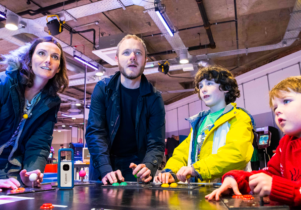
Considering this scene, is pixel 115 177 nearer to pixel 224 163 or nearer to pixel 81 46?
pixel 224 163

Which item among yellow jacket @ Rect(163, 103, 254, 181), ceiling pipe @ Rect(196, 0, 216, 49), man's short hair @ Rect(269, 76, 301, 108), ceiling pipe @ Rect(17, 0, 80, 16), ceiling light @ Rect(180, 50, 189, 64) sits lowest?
yellow jacket @ Rect(163, 103, 254, 181)

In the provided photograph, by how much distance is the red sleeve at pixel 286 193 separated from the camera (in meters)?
0.73

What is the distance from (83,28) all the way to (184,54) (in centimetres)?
314

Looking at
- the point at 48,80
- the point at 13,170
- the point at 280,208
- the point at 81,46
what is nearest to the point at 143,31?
the point at 81,46

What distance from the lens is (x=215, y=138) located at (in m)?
1.71

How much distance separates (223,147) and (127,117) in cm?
76

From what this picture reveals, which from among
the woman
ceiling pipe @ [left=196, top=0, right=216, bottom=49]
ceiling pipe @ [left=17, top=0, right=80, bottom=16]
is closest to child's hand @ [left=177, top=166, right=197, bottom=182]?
the woman

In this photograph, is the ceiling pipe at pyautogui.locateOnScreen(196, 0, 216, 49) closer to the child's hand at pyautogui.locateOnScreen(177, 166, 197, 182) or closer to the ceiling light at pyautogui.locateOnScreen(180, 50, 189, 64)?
the ceiling light at pyautogui.locateOnScreen(180, 50, 189, 64)

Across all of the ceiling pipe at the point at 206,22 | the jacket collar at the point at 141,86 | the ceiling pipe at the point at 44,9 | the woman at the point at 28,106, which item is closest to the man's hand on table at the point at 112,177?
the woman at the point at 28,106

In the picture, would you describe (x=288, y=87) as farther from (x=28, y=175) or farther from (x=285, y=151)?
(x=28, y=175)

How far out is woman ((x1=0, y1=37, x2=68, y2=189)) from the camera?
1622mm

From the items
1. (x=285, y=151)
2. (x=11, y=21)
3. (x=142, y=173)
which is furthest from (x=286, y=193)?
(x=11, y=21)

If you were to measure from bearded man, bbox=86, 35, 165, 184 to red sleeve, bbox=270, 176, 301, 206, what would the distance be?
3.46 ft

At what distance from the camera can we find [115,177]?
146 cm
